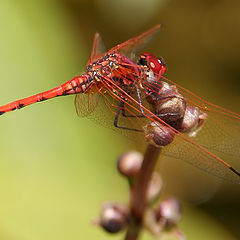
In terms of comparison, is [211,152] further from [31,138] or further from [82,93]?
[31,138]

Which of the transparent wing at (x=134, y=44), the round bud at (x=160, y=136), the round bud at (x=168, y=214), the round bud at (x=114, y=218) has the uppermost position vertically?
the transparent wing at (x=134, y=44)

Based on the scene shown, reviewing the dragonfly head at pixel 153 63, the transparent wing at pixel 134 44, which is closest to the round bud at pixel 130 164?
the dragonfly head at pixel 153 63

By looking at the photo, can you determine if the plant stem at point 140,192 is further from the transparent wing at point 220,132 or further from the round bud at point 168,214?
the transparent wing at point 220,132

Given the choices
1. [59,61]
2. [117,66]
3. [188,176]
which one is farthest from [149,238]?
[59,61]

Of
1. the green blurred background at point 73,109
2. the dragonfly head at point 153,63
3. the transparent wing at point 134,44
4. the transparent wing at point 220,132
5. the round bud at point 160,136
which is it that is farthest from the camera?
the green blurred background at point 73,109

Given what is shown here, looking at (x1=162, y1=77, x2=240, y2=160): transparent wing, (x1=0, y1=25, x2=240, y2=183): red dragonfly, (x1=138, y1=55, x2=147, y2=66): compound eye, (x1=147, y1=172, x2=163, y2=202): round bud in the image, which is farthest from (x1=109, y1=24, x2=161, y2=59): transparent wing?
(x1=147, y1=172, x2=163, y2=202): round bud

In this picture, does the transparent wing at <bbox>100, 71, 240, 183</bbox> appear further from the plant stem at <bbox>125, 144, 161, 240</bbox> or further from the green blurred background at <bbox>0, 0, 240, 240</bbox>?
the green blurred background at <bbox>0, 0, 240, 240</bbox>

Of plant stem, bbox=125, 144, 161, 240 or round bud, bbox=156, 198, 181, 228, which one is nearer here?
plant stem, bbox=125, 144, 161, 240
